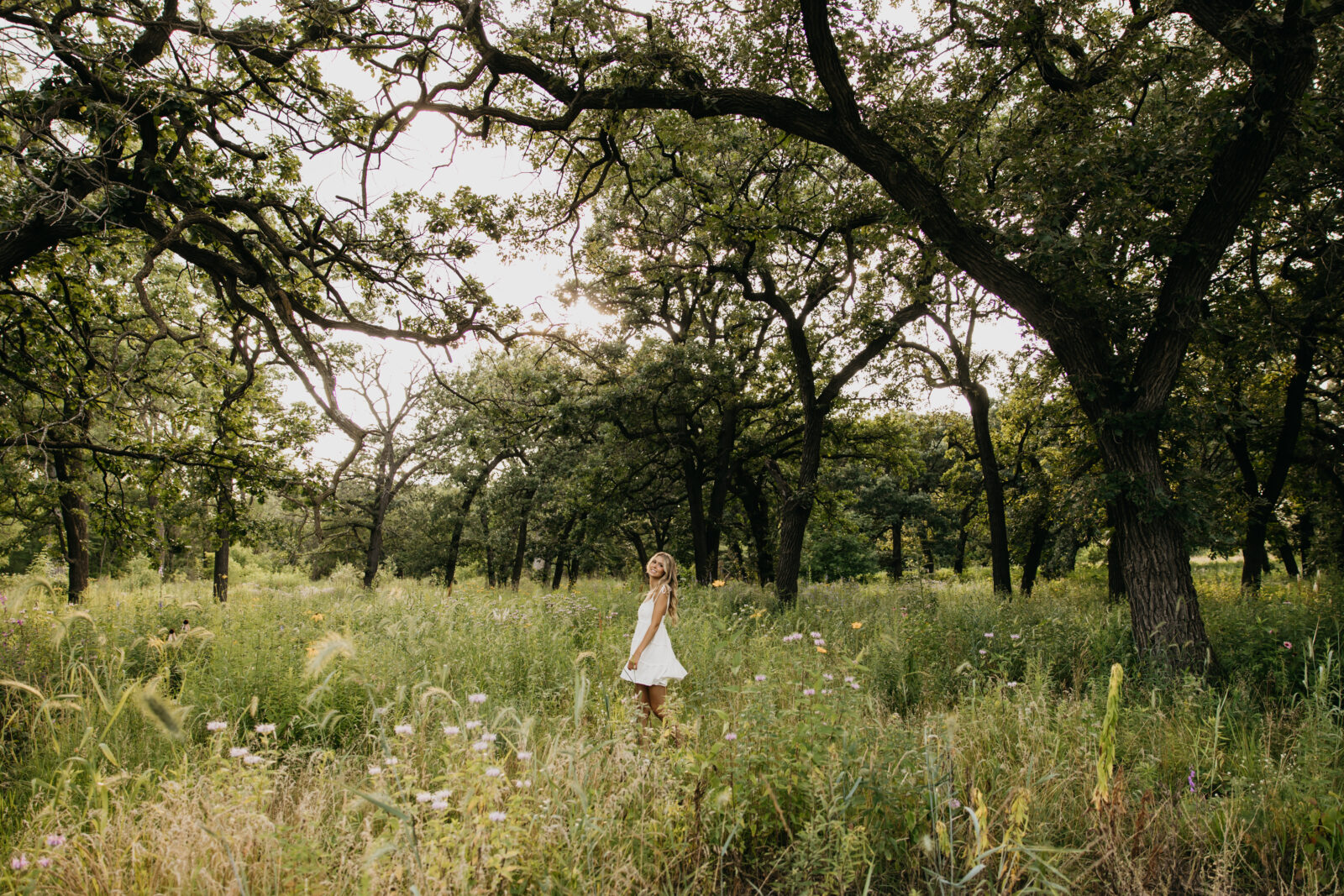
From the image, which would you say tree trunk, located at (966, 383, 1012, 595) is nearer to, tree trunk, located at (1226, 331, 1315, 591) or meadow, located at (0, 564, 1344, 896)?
tree trunk, located at (1226, 331, 1315, 591)

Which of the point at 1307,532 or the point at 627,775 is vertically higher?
the point at 1307,532

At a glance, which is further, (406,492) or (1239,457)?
(406,492)

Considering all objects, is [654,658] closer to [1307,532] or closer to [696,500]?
[696,500]

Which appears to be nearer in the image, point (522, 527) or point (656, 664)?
point (656, 664)

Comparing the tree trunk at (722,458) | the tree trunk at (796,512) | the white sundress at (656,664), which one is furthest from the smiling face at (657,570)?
the tree trunk at (722,458)

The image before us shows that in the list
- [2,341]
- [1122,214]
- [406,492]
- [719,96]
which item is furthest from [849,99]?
[406,492]

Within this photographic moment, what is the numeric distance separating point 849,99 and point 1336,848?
22.0 feet

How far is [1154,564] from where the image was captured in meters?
6.00

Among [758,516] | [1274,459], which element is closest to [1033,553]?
[1274,459]

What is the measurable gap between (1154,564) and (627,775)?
5770 mm

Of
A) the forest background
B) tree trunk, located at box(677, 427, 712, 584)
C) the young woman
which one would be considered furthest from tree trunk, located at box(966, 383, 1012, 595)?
the young woman

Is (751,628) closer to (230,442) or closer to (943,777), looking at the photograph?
(943,777)

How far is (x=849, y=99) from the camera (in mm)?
6473

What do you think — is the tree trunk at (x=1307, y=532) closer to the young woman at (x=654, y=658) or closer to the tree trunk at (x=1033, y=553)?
the tree trunk at (x=1033, y=553)
